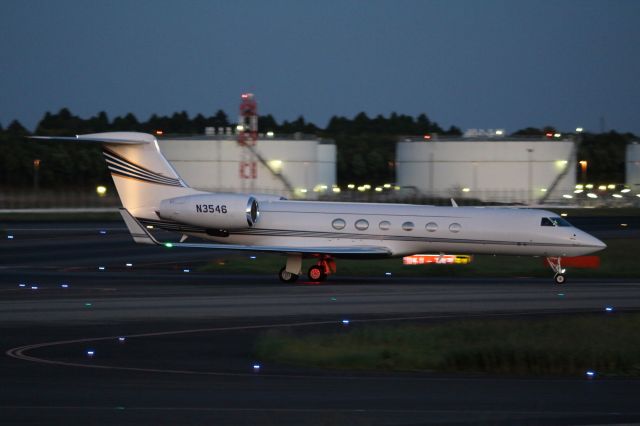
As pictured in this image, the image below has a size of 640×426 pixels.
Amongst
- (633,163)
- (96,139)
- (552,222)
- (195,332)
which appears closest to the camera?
(195,332)

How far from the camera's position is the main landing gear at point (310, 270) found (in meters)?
26.8

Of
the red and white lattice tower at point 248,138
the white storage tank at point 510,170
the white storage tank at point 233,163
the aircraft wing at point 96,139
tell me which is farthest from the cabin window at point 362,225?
the white storage tank at point 510,170

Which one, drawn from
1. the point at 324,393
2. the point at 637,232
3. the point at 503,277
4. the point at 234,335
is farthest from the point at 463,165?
the point at 324,393

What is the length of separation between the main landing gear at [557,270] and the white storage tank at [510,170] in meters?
41.8

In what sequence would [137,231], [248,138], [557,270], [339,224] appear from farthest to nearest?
[248,138] < [339,224] < [557,270] < [137,231]

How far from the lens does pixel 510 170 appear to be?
69.4 meters

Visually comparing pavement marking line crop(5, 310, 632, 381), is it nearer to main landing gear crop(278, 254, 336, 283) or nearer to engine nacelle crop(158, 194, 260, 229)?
main landing gear crop(278, 254, 336, 283)

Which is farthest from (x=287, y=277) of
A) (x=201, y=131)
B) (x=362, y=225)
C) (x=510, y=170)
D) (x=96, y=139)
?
(x=201, y=131)

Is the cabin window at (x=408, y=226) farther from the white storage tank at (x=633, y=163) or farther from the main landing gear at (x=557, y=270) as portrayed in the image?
the white storage tank at (x=633, y=163)

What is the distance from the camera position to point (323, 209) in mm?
27547

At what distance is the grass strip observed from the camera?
14070 millimetres

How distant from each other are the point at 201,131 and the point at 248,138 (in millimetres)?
64038

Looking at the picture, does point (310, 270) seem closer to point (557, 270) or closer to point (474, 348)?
point (557, 270)

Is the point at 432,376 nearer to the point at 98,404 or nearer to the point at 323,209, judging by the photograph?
the point at 98,404
